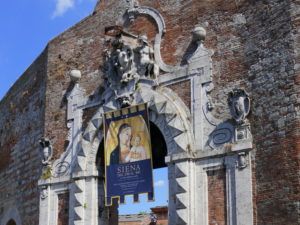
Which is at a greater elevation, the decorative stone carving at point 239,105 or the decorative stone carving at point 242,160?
the decorative stone carving at point 239,105

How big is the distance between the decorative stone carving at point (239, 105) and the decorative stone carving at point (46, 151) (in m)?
5.39

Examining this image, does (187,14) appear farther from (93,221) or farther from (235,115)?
(93,221)

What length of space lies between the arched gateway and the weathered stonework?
0.08ft

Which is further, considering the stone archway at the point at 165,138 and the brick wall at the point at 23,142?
the brick wall at the point at 23,142

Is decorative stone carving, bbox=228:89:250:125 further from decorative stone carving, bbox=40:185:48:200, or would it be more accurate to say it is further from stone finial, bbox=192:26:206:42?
decorative stone carving, bbox=40:185:48:200

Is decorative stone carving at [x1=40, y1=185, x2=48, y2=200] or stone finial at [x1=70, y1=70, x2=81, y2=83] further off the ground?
stone finial at [x1=70, y1=70, x2=81, y2=83]

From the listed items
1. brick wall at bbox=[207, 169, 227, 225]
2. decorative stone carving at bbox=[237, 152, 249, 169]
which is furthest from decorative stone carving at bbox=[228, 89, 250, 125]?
brick wall at bbox=[207, 169, 227, 225]

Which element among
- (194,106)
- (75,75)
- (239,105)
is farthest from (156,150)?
(239,105)

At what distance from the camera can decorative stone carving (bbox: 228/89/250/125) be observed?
36.9 ft

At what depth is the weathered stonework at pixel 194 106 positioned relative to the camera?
35.3 feet

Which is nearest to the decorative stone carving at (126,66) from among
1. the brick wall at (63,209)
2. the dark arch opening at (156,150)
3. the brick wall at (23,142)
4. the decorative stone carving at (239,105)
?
the dark arch opening at (156,150)

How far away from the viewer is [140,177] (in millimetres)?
12602

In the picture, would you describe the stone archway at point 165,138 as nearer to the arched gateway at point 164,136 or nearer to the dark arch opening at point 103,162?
the arched gateway at point 164,136

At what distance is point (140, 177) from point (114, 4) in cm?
460
